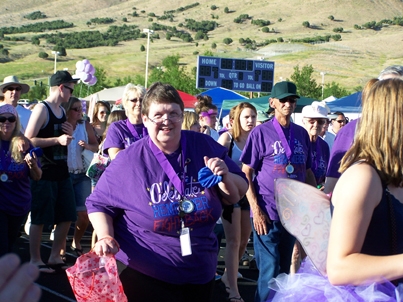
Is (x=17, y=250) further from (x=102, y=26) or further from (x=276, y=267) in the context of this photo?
(x=102, y=26)

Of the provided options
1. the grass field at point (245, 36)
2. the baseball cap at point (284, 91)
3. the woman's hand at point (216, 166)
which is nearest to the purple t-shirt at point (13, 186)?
the baseball cap at point (284, 91)

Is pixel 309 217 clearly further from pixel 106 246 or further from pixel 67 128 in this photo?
pixel 67 128

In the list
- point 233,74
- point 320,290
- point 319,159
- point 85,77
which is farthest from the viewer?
point 233,74

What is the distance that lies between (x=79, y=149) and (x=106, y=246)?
4666 mm

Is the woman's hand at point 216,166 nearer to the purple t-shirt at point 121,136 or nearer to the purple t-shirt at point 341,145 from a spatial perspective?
the purple t-shirt at point 341,145

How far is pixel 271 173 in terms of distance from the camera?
579 cm

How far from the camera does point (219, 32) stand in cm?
15112

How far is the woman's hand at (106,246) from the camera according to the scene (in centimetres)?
338

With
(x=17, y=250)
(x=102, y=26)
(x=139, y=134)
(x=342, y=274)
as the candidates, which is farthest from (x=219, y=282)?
(x=102, y=26)

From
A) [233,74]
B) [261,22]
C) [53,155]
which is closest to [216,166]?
[53,155]

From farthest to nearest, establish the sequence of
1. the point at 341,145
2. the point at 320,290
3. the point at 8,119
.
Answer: the point at 8,119, the point at 341,145, the point at 320,290

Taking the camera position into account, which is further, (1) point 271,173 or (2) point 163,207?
(1) point 271,173

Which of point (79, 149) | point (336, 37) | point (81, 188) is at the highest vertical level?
point (79, 149)

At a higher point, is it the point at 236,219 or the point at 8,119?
the point at 8,119
